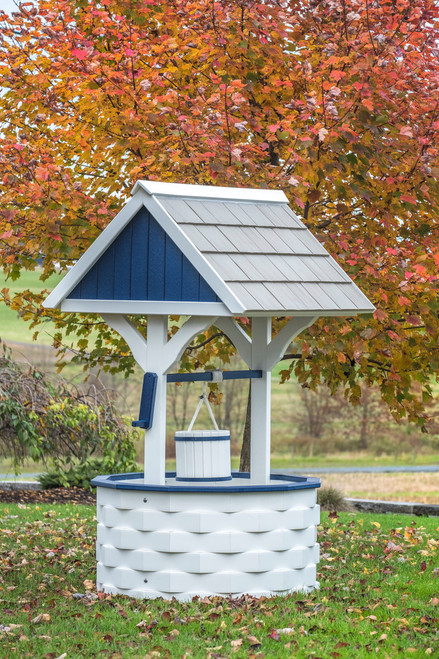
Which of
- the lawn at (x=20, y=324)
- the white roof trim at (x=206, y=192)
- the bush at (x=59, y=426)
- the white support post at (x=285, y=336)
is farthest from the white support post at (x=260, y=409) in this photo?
the lawn at (x=20, y=324)

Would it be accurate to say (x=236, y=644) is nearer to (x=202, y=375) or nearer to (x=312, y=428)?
(x=202, y=375)

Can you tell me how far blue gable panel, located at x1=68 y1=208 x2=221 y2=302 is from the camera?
6.40 m

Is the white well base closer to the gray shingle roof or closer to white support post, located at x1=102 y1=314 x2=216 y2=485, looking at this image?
white support post, located at x1=102 y1=314 x2=216 y2=485

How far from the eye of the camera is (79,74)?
29.9 ft

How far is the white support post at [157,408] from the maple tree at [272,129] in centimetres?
205

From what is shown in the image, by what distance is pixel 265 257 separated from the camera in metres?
6.80

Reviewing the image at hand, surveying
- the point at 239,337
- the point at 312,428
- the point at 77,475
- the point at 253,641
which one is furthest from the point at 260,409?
the point at 312,428

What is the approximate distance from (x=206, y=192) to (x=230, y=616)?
316 cm

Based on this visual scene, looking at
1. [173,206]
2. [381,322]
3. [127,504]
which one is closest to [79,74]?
[173,206]

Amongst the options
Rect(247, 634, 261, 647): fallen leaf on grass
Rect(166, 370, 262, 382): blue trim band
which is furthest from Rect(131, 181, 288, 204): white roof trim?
Rect(247, 634, 261, 647): fallen leaf on grass

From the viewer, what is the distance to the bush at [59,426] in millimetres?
13555

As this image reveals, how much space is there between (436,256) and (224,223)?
2319 millimetres

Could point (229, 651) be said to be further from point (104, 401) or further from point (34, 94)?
point (104, 401)

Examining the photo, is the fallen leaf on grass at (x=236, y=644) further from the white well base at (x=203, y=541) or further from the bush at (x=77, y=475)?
the bush at (x=77, y=475)
